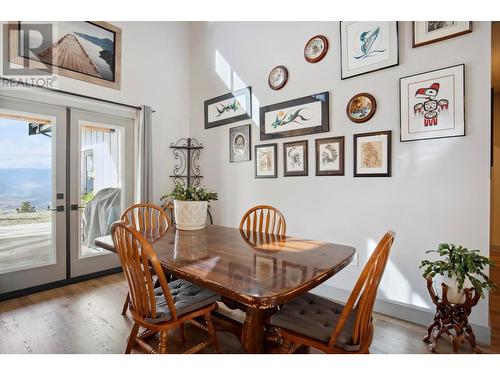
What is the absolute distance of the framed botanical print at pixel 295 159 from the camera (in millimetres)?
2930

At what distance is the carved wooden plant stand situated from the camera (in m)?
1.80

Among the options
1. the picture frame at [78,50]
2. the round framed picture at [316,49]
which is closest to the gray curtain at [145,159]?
the picture frame at [78,50]

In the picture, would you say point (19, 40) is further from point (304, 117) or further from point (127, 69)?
point (304, 117)

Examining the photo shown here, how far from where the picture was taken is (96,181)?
3.35 meters

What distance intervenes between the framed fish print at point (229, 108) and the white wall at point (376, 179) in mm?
110

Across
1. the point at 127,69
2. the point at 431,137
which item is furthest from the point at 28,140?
the point at 431,137

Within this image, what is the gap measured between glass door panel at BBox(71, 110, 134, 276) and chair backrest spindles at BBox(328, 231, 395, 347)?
310 centimetres

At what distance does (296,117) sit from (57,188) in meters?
2.76

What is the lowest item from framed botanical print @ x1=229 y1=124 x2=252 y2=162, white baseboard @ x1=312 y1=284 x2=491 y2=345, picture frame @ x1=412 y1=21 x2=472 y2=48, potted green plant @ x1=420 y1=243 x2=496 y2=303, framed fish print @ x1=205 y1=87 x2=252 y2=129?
white baseboard @ x1=312 y1=284 x2=491 y2=345

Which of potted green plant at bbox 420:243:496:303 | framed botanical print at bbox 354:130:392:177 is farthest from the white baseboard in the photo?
framed botanical print at bbox 354:130:392:177

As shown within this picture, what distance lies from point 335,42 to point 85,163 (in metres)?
3.10

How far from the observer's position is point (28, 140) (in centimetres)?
285

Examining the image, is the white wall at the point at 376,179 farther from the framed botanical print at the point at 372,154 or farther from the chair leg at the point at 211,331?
the chair leg at the point at 211,331

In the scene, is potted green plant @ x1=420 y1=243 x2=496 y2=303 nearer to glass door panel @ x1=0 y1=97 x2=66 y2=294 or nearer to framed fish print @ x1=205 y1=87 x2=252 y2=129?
framed fish print @ x1=205 y1=87 x2=252 y2=129
